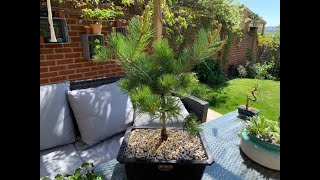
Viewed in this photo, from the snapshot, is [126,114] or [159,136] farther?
[126,114]

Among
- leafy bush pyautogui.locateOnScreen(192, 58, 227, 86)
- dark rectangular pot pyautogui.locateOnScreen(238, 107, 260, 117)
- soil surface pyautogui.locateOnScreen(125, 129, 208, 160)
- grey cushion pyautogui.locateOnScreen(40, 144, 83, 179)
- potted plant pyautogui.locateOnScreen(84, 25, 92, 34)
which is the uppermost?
potted plant pyautogui.locateOnScreen(84, 25, 92, 34)

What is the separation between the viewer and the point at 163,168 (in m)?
0.95

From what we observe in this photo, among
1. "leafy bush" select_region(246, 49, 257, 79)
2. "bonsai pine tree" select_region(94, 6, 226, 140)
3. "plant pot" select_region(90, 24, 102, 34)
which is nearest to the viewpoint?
"bonsai pine tree" select_region(94, 6, 226, 140)

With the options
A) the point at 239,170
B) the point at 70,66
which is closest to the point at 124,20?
the point at 70,66

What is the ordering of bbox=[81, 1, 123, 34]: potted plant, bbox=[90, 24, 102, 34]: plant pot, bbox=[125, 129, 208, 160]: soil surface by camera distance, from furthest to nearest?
1. bbox=[90, 24, 102, 34]: plant pot
2. bbox=[81, 1, 123, 34]: potted plant
3. bbox=[125, 129, 208, 160]: soil surface

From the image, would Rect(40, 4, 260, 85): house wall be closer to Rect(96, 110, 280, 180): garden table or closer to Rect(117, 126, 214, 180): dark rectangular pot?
Rect(96, 110, 280, 180): garden table

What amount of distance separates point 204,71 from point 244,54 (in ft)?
7.87

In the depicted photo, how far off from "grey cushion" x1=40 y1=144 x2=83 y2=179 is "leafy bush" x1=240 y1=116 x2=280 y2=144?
115cm

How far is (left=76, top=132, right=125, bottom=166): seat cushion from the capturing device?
166 centimetres

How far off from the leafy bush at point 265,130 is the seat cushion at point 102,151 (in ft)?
3.25

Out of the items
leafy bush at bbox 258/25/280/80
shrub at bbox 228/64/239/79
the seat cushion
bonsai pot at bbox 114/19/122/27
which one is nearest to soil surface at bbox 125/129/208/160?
the seat cushion
